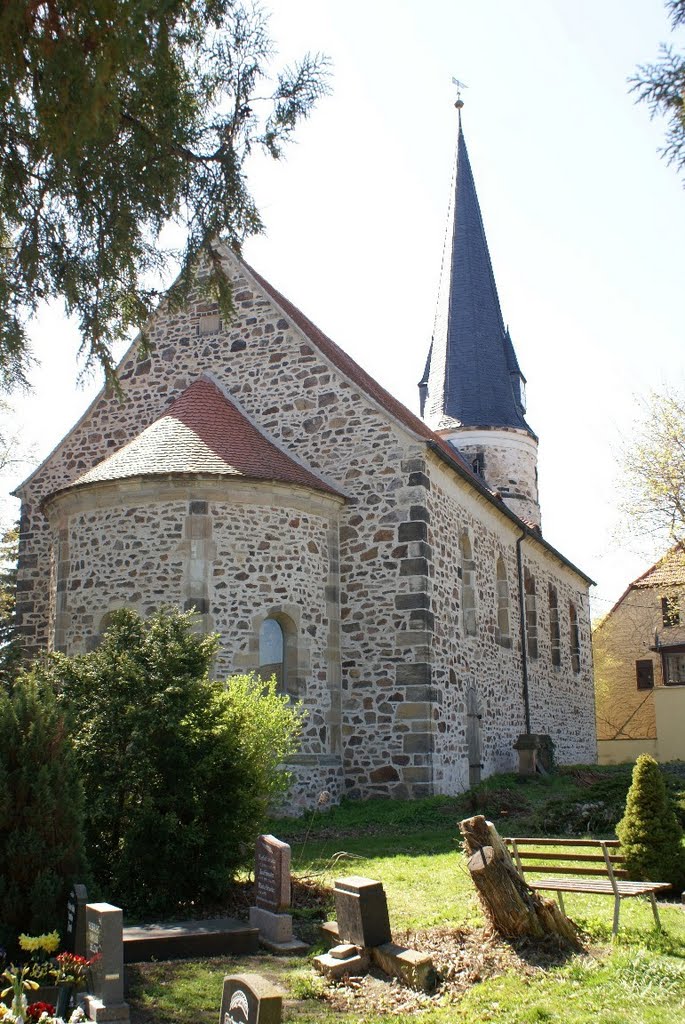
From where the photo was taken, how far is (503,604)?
23.0m

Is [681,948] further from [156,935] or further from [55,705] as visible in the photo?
[55,705]

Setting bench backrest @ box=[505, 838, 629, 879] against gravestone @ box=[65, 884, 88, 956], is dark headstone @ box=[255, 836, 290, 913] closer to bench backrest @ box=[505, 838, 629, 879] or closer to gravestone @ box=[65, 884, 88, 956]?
gravestone @ box=[65, 884, 88, 956]

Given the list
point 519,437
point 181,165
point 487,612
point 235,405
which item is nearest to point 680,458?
point 519,437

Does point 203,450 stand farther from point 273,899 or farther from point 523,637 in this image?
point 523,637

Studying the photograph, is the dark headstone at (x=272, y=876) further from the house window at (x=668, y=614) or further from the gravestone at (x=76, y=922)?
the house window at (x=668, y=614)

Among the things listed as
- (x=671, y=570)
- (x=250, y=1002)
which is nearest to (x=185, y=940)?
(x=250, y=1002)

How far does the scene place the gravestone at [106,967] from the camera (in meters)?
6.63

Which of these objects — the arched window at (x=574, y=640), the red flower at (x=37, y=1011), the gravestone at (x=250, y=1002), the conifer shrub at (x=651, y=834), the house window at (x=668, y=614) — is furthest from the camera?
the house window at (x=668, y=614)

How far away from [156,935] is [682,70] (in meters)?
7.36

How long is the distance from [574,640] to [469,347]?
933cm

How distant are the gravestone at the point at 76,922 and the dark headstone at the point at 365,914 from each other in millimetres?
1962

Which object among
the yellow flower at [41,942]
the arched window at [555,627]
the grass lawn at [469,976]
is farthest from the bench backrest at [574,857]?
the arched window at [555,627]

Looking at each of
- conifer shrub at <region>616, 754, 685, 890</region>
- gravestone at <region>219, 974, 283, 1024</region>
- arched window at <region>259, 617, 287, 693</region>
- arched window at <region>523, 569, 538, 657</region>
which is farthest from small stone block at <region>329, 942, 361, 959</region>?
arched window at <region>523, 569, 538, 657</region>

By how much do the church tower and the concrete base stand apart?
23.8 meters
